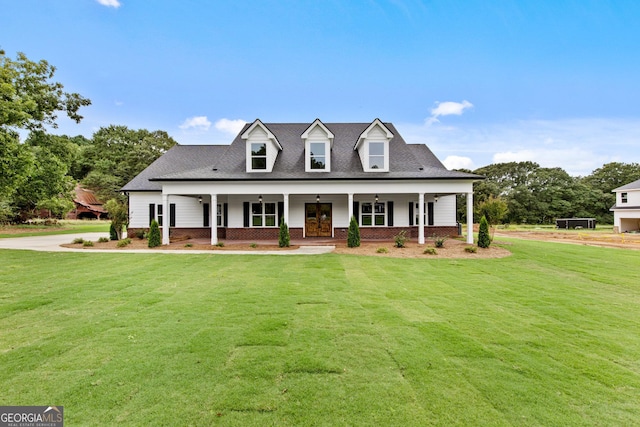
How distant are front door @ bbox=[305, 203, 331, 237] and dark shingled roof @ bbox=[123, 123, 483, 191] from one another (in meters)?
2.91

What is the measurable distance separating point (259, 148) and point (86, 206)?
47085 mm

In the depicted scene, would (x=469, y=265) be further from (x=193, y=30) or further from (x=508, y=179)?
(x=508, y=179)

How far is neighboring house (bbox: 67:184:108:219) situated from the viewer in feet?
156

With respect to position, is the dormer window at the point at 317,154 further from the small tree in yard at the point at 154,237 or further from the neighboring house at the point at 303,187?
the small tree in yard at the point at 154,237

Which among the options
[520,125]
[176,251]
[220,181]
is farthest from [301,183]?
[520,125]

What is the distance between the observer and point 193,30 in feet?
55.1

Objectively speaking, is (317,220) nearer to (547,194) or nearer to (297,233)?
(297,233)

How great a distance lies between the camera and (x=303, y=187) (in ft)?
52.1

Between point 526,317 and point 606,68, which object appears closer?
point 526,317

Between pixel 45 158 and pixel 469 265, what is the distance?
30971 mm

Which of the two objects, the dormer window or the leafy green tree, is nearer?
the dormer window

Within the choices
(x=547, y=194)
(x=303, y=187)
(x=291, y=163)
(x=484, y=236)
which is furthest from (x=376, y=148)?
(x=547, y=194)

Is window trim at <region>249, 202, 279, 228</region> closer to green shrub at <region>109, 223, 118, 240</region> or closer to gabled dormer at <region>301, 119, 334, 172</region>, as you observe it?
gabled dormer at <region>301, 119, 334, 172</region>

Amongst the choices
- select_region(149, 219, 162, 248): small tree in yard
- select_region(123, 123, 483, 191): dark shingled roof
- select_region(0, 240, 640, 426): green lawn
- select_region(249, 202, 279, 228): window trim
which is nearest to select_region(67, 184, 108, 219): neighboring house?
select_region(123, 123, 483, 191): dark shingled roof
